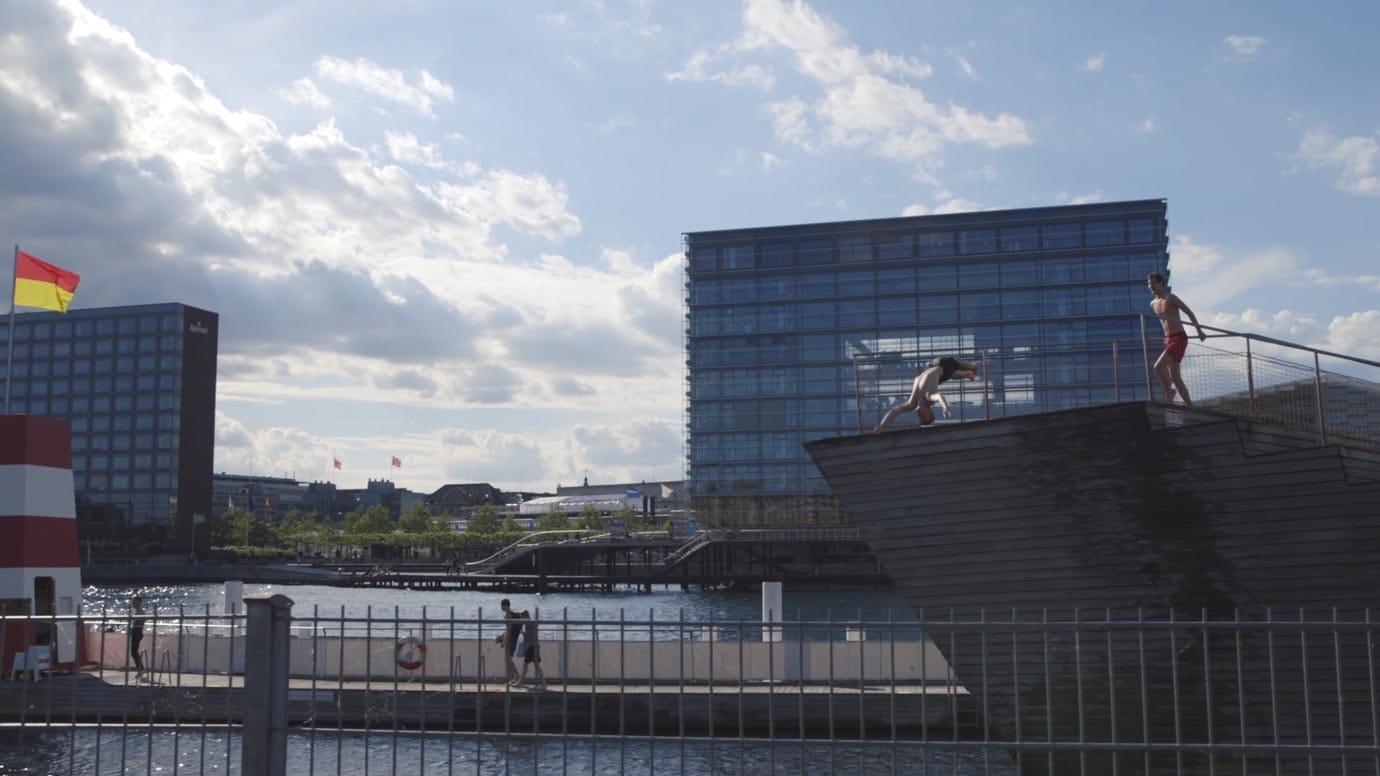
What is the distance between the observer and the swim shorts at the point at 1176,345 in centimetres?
1371

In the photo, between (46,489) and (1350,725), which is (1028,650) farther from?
(46,489)

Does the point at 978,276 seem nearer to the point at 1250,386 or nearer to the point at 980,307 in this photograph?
the point at 980,307

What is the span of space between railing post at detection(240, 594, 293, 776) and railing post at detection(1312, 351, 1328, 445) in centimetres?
1092

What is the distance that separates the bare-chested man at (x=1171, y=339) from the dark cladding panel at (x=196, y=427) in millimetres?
133029

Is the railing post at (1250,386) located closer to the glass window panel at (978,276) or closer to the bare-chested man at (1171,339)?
the bare-chested man at (1171,339)

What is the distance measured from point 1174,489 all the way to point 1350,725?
297 cm

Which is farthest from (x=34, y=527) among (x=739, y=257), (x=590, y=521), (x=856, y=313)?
(x=590, y=521)

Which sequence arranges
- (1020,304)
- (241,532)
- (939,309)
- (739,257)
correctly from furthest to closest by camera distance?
(241,532) → (739,257) → (939,309) → (1020,304)

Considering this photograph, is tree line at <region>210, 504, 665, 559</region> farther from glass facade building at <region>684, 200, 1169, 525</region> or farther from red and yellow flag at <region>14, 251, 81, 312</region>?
red and yellow flag at <region>14, 251, 81, 312</region>

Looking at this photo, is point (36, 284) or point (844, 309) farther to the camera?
point (844, 309)

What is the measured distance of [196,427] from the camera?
135375 mm

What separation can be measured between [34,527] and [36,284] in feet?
17.2

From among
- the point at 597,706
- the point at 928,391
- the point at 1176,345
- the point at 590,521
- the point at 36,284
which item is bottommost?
the point at 597,706

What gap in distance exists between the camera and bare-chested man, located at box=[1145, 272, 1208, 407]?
13.5m
